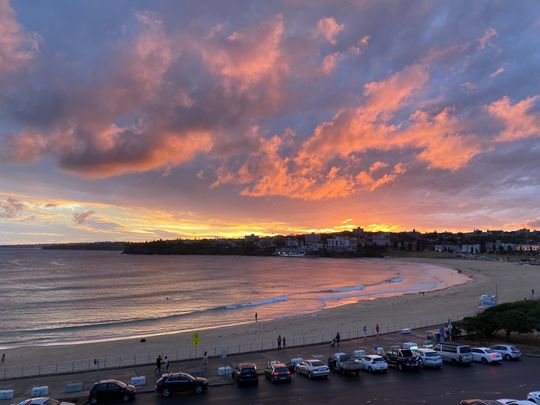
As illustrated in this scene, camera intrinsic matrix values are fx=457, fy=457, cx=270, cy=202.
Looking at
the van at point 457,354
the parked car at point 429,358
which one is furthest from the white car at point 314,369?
the van at point 457,354

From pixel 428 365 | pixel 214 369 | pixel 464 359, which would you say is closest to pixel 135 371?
pixel 214 369

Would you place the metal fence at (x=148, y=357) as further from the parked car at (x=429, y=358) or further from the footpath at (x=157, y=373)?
the parked car at (x=429, y=358)

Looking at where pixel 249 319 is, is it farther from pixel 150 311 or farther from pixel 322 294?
pixel 322 294

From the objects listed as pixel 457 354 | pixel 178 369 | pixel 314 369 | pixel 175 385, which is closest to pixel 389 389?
pixel 314 369

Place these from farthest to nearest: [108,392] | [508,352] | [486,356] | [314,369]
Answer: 1. [508,352]
2. [486,356]
3. [314,369]
4. [108,392]

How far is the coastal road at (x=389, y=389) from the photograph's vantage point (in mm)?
21562

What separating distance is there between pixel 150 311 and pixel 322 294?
36.6 metres

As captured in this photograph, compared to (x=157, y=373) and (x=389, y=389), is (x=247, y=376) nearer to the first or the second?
(x=157, y=373)

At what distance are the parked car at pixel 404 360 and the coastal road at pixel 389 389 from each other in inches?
21.4

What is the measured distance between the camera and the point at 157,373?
28312 mm

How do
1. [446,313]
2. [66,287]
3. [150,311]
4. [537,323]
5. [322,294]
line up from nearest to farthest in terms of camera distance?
[537,323]
[446,313]
[150,311]
[322,294]
[66,287]

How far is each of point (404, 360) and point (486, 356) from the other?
5756 millimetres

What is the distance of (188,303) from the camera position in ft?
263

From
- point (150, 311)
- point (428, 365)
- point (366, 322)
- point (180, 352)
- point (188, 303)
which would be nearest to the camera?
point (428, 365)
